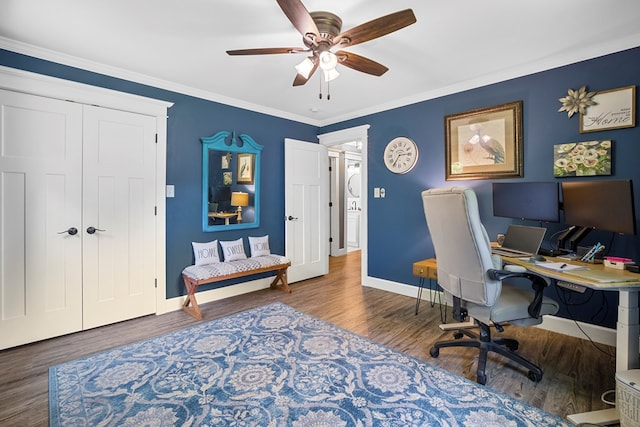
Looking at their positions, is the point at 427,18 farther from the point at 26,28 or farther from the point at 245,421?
the point at 26,28

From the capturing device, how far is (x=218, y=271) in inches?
130

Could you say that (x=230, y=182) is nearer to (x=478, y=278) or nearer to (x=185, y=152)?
(x=185, y=152)

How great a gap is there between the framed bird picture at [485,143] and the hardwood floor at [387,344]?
1.55 meters

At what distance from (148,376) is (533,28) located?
3697 mm

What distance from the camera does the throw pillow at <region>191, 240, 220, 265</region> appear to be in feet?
11.5

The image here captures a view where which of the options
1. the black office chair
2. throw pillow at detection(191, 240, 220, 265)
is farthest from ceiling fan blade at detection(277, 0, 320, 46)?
throw pillow at detection(191, 240, 220, 265)

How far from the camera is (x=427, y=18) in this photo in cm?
212

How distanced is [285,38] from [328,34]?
0.47 meters

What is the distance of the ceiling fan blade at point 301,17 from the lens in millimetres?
1617

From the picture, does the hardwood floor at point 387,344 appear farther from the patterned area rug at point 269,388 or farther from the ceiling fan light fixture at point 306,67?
the ceiling fan light fixture at point 306,67

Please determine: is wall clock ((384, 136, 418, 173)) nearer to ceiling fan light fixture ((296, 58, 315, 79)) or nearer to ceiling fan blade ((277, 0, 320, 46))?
ceiling fan light fixture ((296, 58, 315, 79))

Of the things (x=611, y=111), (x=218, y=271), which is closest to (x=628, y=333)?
(x=611, y=111)

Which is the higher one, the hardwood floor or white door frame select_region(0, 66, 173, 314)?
white door frame select_region(0, 66, 173, 314)

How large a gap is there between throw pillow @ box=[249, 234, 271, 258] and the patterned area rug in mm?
1437
